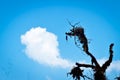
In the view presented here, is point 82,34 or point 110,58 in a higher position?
point 82,34

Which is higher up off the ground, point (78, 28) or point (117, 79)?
point (78, 28)

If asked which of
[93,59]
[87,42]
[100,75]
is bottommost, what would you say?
[100,75]

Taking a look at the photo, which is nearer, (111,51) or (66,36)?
(111,51)

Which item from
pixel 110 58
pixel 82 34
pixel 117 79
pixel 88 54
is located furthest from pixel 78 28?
pixel 117 79

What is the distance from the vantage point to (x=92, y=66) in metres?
18.1

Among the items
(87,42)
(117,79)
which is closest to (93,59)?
(87,42)

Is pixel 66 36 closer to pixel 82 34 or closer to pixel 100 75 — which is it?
pixel 82 34

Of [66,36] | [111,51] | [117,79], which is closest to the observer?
[111,51]

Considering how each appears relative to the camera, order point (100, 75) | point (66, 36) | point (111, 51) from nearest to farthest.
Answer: point (100, 75)
point (111, 51)
point (66, 36)

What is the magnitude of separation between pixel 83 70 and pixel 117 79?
393 centimetres

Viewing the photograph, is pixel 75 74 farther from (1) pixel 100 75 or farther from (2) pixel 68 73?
(1) pixel 100 75

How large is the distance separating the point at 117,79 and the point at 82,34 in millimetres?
5803

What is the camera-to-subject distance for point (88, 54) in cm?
1858

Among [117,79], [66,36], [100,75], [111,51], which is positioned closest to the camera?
[100,75]
